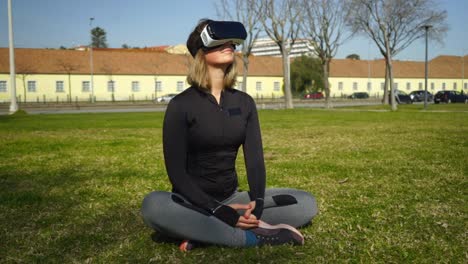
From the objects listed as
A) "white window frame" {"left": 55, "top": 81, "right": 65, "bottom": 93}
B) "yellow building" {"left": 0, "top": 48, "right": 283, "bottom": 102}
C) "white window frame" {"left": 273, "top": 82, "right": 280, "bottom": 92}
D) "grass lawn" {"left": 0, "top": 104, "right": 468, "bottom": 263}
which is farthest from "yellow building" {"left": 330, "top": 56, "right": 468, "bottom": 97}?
"grass lawn" {"left": 0, "top": 104, "right": 468, "bottom": 263}

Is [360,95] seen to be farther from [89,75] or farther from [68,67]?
[68,67]

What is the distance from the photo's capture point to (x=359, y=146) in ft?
37.2

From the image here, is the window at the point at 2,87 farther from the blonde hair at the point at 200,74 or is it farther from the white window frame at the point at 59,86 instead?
the blonde hair at the point at 200,74

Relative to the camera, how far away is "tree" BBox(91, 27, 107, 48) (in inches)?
4771

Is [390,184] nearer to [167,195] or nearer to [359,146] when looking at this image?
[167,195]

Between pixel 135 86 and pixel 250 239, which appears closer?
pixel 250 239

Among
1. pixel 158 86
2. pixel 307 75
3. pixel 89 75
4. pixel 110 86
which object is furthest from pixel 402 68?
pixel 89 75

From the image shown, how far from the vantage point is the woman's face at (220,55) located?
3865mm

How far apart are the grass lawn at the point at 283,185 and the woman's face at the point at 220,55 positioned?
143cm

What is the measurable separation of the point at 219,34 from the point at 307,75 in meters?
71.5

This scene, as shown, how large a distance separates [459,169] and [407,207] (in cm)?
298

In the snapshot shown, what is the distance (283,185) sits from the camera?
6691 millimetres

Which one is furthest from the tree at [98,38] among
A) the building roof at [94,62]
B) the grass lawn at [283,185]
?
the grass lawn at [283,185]

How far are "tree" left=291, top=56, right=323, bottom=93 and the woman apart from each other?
70.8 meters
